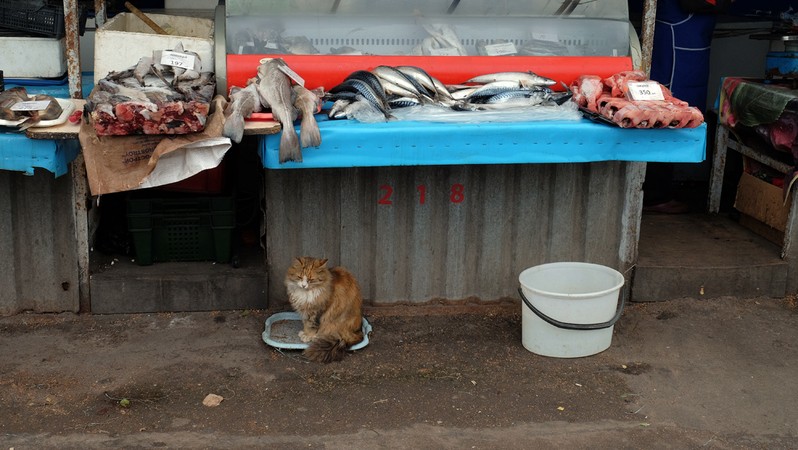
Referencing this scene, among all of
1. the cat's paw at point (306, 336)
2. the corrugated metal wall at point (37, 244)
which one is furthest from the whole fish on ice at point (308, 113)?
the corrugated metal wall at point (37, 244)

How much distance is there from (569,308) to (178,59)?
112 inches

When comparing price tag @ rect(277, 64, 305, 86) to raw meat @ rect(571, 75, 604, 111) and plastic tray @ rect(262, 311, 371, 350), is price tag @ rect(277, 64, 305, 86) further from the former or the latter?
raw meat @ rect(571, 75, 604, 111)

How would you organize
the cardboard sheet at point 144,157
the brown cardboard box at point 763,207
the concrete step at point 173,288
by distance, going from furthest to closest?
the brown cardboard box at point 763,207 < the concrete step at point 173,288 < the cardboard sheet at point 144,157

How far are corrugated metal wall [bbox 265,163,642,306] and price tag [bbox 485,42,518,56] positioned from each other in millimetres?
754

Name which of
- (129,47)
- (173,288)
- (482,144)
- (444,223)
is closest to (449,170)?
(444,223)

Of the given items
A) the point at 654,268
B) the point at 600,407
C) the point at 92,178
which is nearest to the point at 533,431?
the point at 600,407

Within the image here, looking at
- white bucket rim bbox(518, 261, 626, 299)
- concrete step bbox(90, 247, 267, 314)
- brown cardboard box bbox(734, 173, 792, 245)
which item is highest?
brown cardboard box bbox(734, 173, 792, 245)

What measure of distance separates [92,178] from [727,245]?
4.67 m

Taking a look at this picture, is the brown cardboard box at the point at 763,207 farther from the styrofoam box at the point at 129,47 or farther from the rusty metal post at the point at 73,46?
the rusty metal post at the point at 73,46

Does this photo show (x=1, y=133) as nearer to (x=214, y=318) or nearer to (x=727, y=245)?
(x=214, y=318)

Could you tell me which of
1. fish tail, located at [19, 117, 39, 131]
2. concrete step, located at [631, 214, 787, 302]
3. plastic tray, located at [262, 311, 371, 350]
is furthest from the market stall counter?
fish tail, located at [19, 117, 39, 131]

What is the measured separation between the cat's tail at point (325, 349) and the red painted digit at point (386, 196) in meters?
1.02

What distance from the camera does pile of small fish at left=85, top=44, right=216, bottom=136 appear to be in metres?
4.71

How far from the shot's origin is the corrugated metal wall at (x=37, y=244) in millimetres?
5762
